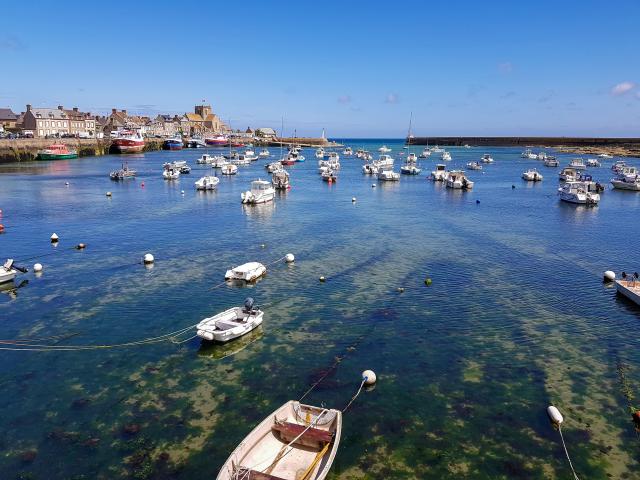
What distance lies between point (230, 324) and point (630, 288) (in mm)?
26757

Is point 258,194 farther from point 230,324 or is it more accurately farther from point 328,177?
point 230,324

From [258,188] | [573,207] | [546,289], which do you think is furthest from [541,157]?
[546,289]

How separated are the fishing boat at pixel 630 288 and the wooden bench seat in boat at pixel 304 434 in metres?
25.0

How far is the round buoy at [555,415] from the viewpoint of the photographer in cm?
1786

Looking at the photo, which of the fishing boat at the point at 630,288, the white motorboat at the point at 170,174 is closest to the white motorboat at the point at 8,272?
the fishing boat at the point at 630,288

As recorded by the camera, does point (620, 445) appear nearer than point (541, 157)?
Yes

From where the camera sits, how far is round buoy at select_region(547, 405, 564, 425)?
17.9 m

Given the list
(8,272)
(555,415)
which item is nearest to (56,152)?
(8,272)

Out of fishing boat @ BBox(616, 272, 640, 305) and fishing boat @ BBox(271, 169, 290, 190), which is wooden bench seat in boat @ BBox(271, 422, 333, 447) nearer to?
fishing boat @ BBox(616, 272, 640, 305)

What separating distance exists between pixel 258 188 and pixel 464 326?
50.4m

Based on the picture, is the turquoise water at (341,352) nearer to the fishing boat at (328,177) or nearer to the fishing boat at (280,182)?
the fishing boat at (280,182)

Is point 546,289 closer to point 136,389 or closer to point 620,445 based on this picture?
point 620,445

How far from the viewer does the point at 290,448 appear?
619 inches

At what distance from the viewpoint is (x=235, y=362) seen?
22812mm
